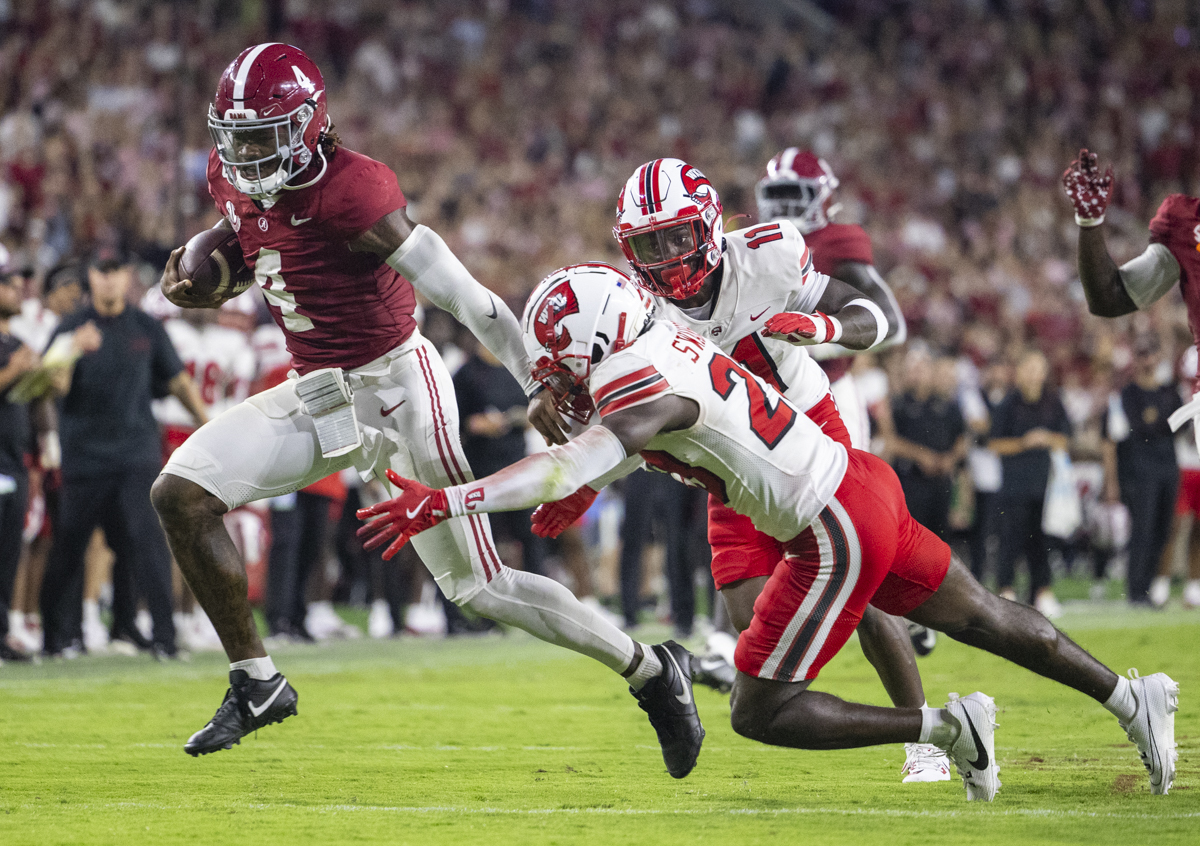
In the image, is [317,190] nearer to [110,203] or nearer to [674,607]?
[674,607]

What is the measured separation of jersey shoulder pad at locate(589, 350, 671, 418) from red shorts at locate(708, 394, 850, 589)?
101 centimetres

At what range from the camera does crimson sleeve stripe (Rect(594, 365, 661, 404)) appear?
12.5 ft

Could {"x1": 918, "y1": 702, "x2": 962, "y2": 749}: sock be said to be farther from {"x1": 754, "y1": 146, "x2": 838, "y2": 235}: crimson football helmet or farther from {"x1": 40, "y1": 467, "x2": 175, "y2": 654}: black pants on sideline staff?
{"x1": 40, "y1": 467, "x2": 175, "y2": 654}: black pants on sideline staff

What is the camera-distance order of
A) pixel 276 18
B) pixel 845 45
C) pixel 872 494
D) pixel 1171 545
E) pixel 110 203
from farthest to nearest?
pixel 845 45, pixel 276 18, pixel 110 203, pixel 1171 545, pixel 872 494

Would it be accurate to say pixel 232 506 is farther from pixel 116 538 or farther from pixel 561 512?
pixel 116 538

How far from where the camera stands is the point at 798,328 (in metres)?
4.35

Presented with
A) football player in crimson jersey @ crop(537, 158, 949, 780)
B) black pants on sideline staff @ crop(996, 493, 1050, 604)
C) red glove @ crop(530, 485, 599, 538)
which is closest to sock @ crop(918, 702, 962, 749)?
football player in crimson jersey @ crop(537, 158, 949, 780)

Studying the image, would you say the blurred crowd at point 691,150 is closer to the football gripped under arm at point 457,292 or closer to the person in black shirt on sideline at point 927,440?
the person in black shirt on sideline at point 927,440

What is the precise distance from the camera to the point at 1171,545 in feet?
37.0

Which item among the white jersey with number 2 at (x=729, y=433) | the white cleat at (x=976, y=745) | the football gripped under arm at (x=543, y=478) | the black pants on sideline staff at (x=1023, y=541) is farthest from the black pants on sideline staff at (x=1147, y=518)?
the football gripped under arm at (x=543, y=478)

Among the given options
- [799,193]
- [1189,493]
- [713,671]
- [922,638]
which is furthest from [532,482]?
[1189,493]

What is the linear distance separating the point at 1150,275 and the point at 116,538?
568cm

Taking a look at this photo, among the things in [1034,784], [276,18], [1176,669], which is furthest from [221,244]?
[276,18]

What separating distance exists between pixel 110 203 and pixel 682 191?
9540 millimetres
